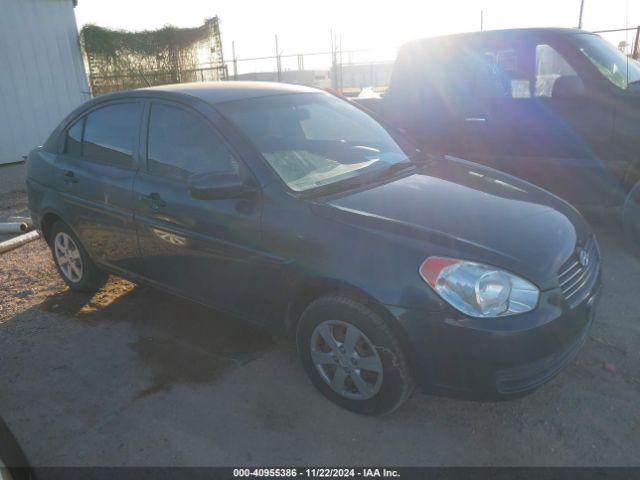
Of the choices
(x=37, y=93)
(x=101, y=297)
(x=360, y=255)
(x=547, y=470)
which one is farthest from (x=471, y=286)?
(x=37, y=93)

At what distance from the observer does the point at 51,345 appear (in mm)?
3658

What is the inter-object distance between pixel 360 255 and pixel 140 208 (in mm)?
1713

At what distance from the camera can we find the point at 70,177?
3992 mm

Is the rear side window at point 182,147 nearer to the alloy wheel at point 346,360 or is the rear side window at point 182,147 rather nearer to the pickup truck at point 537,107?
the alloy wheel at point 346,360

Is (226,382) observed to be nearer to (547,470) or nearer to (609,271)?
(547,470)

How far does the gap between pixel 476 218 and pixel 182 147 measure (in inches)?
73.0

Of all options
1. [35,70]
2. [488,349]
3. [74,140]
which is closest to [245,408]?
[488,349]

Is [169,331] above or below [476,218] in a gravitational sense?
below

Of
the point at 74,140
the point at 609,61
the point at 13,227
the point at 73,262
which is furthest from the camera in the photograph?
the point at 13,227

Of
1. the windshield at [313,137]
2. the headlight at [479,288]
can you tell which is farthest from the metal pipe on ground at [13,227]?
the headlight at [479,288]

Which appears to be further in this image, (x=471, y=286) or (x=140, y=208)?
(x=140, y=208)

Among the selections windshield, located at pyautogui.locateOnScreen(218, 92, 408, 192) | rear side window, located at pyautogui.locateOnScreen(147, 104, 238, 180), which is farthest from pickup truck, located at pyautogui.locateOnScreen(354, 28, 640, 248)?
rear side window, located at pyautogui.locateOnScreen(147, 104, 238, 180)

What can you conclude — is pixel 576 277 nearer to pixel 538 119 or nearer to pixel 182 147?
pixel 182 147

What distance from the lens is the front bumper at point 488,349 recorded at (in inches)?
90.6
